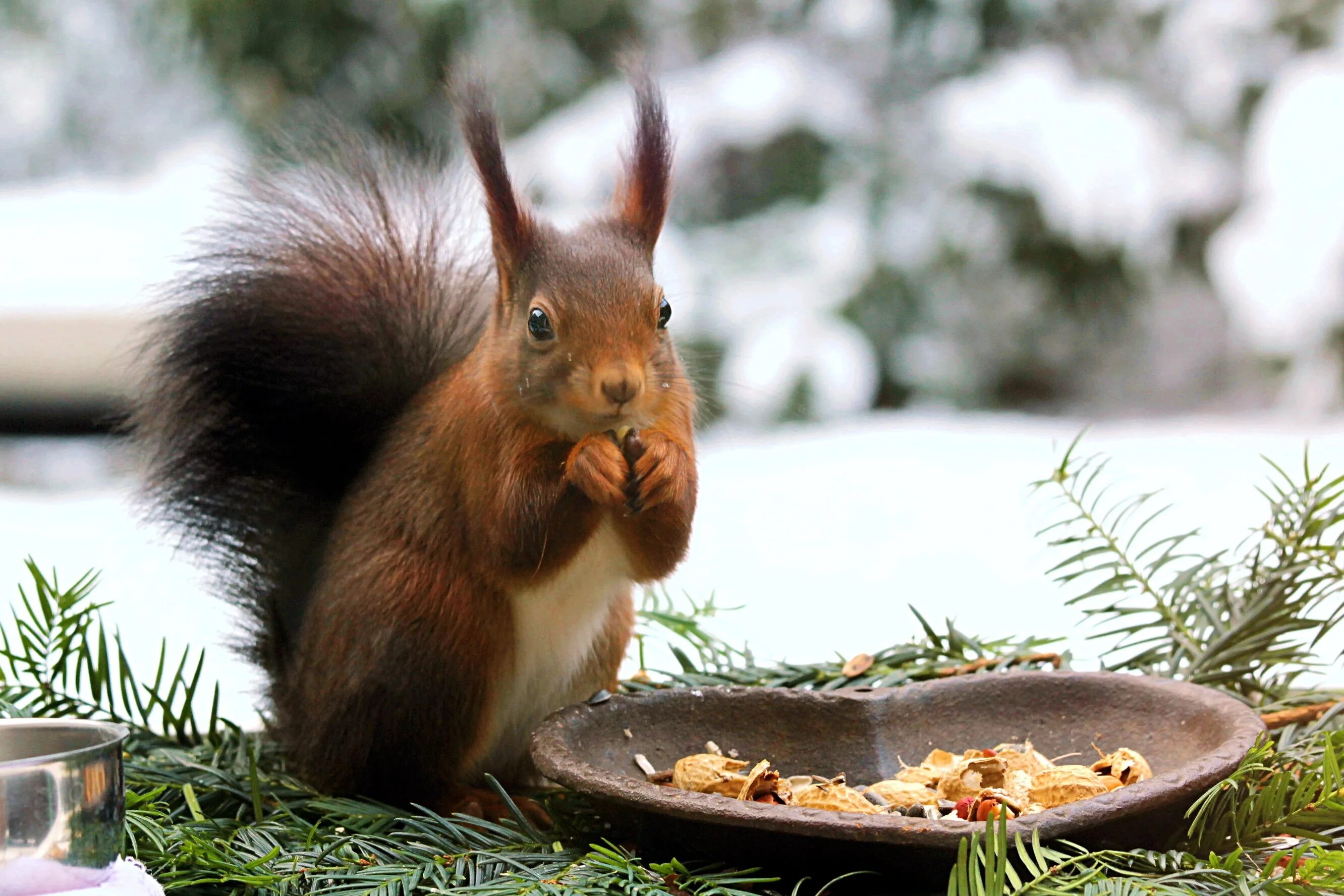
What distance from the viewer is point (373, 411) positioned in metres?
1.04

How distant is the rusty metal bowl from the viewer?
67 centimetres

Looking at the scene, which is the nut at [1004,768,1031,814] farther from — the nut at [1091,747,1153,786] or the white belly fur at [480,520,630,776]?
the white belly fur at [480,520,630,776]

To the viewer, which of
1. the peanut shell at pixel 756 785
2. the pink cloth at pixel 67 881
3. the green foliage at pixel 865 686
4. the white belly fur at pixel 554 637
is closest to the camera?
the pink cloth at pixel 67 881

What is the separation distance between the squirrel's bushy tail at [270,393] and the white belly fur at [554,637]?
6.8 inches

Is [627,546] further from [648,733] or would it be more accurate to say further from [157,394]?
[157,394]

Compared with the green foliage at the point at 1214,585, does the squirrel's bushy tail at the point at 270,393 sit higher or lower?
higher

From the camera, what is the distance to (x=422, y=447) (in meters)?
0.98

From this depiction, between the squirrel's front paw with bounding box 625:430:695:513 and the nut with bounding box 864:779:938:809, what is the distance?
216 millimetres

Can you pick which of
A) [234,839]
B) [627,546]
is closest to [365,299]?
[627,546]

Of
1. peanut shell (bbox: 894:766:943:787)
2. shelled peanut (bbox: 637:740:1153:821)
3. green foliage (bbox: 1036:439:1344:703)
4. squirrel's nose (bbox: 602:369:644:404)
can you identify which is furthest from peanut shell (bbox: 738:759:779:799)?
green foliage (bbox: 1036:439:1344:703)

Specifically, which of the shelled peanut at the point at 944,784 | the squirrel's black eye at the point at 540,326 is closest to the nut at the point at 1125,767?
the shelled peanut at the point at 944,784

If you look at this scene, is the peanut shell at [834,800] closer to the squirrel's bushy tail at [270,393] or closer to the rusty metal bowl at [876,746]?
the rusty metal bowl at [876,746]

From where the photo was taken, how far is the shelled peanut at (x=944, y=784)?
776mm

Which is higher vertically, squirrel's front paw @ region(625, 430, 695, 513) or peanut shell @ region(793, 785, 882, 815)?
squirrel's front paw @ region(625, 430, 695, 513)
